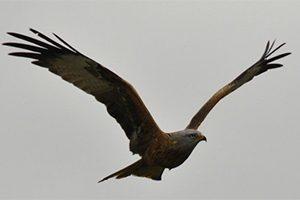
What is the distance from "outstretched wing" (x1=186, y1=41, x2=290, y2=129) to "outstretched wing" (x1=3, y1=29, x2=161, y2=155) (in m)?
1.07

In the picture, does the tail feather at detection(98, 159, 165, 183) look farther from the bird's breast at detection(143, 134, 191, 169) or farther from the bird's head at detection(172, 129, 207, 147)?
the bird's head at detection(172, 129, 207, 147)

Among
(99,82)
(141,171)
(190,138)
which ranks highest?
(99,82)

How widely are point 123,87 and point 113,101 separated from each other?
346mm

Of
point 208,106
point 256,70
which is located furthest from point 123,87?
point 256,70

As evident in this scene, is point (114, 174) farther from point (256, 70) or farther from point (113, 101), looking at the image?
point (256, 70)

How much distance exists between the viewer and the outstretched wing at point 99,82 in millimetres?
11867

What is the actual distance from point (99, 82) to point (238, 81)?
3.13 meters

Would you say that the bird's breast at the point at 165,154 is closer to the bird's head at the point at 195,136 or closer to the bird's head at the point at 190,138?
the bird's head at the point at 190,138

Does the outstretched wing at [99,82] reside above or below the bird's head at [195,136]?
above

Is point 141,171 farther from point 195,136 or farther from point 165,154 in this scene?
point 195,136

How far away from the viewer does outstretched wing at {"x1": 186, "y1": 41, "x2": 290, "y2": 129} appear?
1349 cm

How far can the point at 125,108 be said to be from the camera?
12383 mm

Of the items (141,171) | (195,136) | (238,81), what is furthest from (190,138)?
(238,81)

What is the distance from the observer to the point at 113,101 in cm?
1232
